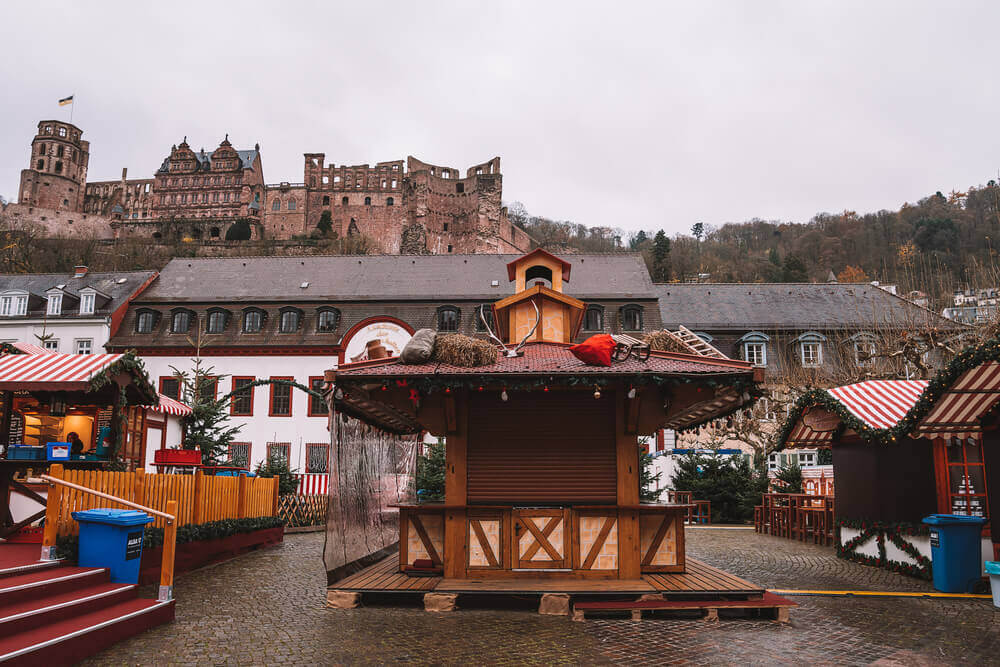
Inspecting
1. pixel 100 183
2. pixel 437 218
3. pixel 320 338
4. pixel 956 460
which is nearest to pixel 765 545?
pixel 956 460

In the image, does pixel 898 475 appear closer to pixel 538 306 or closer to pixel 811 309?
pixel 538 306

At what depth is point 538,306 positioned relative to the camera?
12328mm

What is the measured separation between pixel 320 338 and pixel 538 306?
876 inches

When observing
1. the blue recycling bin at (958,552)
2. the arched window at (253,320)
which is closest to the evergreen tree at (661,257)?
the arched window at (253,320)

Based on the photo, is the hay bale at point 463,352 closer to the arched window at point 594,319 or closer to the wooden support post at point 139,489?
the wooden support post at point 139,489

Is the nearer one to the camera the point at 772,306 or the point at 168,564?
the point at 168,564

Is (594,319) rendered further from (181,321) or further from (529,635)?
(529,635)

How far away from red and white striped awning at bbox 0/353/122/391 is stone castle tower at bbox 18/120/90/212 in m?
104

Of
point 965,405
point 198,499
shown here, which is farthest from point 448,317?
point 965,405

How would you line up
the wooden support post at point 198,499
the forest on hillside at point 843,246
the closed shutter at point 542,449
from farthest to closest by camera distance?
the forest on hillside at point 843,246 → the wooden support post at point 198,499 → the closed shutter at point 542,449

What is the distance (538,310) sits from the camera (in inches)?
483

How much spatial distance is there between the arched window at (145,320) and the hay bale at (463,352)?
28651 mm

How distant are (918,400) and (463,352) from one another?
6.99 m

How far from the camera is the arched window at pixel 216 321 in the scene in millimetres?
33438
